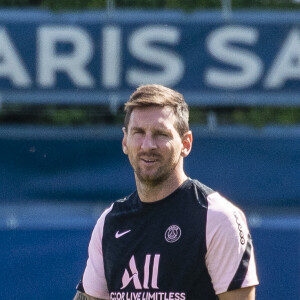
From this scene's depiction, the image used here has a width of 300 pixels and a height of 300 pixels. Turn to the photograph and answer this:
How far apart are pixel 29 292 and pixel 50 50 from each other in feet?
5.89

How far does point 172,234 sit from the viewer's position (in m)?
2.79

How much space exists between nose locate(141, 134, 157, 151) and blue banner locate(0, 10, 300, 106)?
10.5 feet

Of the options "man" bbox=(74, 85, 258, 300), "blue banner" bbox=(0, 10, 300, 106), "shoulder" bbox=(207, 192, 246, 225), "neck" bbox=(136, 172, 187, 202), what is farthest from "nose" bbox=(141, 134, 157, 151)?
"blue banner" bbox=(0, 10, 300, 106)

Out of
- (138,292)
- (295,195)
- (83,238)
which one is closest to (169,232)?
(138,292)

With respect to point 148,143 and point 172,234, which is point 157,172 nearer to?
point 148,143

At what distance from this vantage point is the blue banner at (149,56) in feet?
19.6

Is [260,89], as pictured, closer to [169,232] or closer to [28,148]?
[28,148]

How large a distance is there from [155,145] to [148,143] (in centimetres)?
2

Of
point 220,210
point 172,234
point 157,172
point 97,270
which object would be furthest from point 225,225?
point 97,270

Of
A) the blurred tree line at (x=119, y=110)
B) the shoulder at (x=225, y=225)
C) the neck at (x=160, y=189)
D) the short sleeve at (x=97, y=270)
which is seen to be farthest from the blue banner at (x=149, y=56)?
the shoulder at (x=225, y=225)

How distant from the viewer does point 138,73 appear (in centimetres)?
601

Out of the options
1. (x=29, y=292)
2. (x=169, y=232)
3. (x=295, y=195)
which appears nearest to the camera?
(x=169, y=232)

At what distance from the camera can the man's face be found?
2795mm

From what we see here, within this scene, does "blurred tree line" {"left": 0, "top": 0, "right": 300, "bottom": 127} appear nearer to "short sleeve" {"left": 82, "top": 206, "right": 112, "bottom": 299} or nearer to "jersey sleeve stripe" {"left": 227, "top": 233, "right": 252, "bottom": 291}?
"short sleeve" {"left": 82, "top": 206, "right": 112, "bottom": 299}
